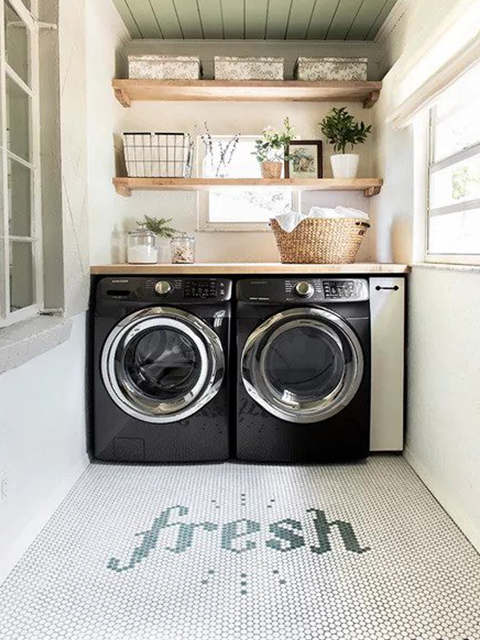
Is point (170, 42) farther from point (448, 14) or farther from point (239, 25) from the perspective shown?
point (448, 14)

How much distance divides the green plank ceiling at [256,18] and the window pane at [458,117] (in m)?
0.74

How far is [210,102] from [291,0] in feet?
2.56

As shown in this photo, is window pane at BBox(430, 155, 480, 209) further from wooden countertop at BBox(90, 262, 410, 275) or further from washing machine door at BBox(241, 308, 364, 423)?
washing machine door at BBox(241, 308, 364, 423)

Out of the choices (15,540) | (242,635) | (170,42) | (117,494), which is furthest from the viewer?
(170,42)

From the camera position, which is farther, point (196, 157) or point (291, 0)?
point (196, 157)

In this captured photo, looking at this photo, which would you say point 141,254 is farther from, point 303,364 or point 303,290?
point 303,364

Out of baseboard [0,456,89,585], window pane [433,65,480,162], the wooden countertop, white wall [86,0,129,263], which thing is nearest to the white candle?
white wall [86,0,129,263]

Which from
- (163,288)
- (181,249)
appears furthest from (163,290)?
(181,249)

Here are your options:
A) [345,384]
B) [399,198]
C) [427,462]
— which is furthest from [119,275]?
[427,462]

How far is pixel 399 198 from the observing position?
281 centimetres

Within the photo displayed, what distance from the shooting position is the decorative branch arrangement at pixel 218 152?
127 inches

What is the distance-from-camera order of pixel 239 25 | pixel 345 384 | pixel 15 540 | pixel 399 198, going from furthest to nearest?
pixel 239 25 → pixel 399 198 → pixel 345 384 → pixel 15 540

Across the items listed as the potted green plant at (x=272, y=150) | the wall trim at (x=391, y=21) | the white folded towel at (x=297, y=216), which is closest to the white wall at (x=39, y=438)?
the white folded towel at (x=297, y=216)

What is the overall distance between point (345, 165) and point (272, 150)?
418 millimetres
